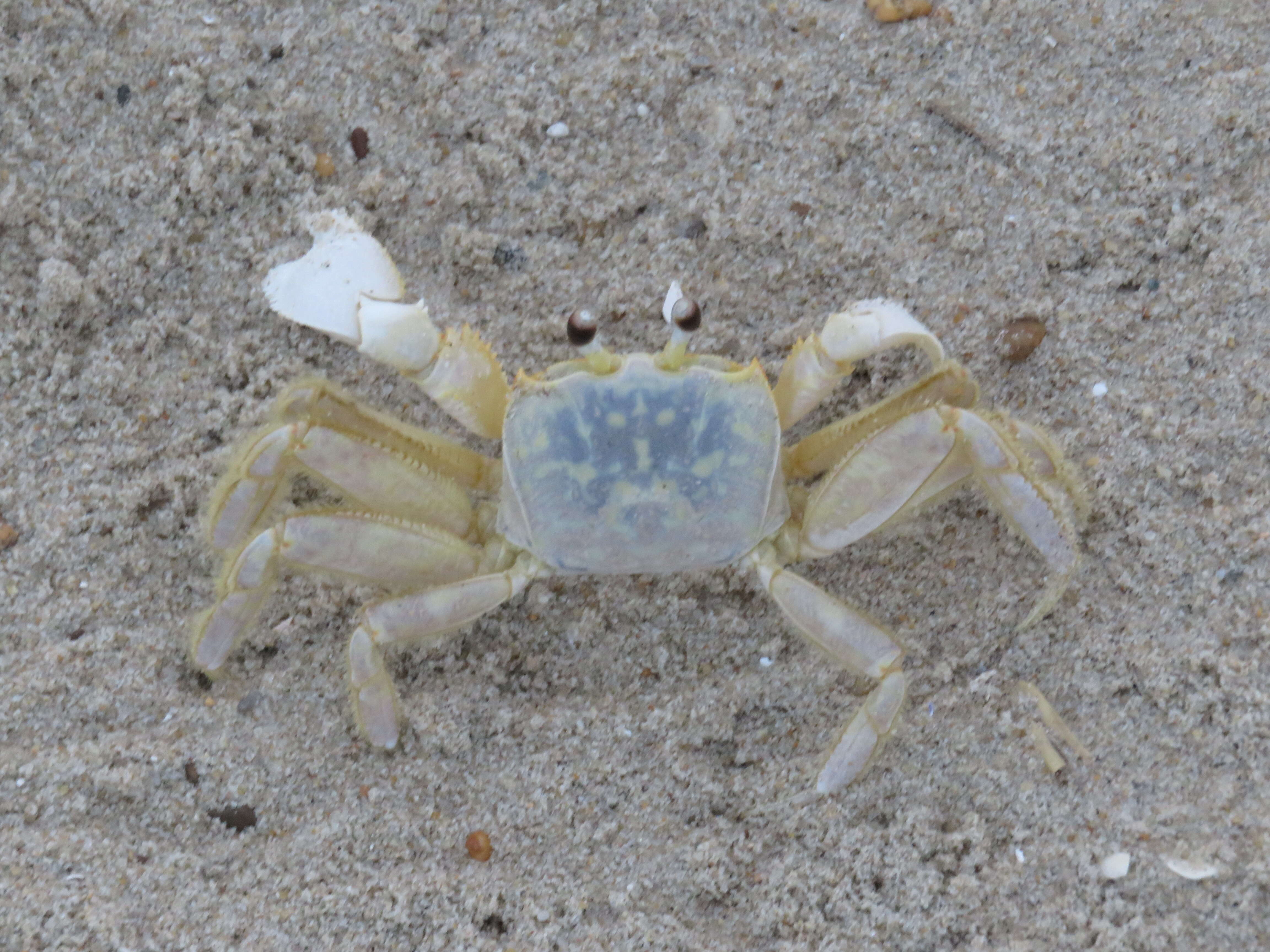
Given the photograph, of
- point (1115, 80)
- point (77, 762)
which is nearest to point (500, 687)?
point (77, 762)

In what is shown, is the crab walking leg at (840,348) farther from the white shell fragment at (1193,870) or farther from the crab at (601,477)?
the white shell fragment at (1193,870)

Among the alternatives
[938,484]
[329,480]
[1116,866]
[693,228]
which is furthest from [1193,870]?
[329,480]

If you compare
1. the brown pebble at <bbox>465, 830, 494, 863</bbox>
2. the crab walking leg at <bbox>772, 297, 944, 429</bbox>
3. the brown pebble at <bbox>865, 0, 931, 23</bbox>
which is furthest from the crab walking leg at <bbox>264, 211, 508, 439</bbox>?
the brown pebble at <bbox>865, 0, 931, 23</bbox>

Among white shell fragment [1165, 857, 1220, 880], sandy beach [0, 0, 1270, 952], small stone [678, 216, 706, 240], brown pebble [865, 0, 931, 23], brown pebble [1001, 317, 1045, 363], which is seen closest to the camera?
white shell fragment [1165, 857, 1220, 880]

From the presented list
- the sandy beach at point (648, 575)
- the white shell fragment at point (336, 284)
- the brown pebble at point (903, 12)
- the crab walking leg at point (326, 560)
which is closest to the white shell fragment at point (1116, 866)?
the sandy beach at point (648, 575)

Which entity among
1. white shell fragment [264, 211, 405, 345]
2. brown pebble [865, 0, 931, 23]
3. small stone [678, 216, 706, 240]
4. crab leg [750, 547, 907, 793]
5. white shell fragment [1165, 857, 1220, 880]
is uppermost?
brown pebble [865, 0, 931, 23]

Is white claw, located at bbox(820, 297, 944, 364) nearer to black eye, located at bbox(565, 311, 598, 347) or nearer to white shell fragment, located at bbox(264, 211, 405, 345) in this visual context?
black eye, located at bbox(565, 311, 598, 347)

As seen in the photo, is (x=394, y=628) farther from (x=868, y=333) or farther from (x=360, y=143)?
(x=360, y=143)
